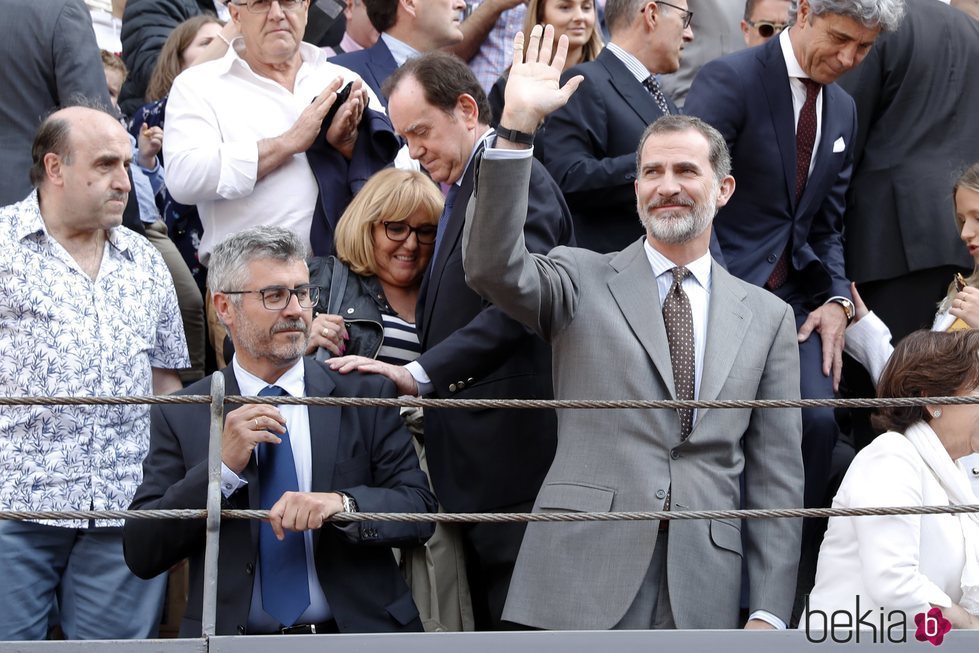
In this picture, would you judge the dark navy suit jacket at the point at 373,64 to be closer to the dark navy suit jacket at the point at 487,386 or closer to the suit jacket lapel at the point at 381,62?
the suit jacket lapel at the point at 381,62

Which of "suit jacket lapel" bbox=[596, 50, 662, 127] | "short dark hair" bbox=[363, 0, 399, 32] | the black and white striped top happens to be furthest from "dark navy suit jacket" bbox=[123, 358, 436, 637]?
"short dark hair" bbox=[363, 0, 399, 32]

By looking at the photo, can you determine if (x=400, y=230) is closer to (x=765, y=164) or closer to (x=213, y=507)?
(x=765, y=164)

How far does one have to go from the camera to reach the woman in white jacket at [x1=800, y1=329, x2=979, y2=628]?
4.12 m

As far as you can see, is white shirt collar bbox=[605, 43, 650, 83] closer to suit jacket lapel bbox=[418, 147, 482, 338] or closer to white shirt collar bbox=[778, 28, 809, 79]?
white shirt collar bbox=[778, 28, 809, 79]

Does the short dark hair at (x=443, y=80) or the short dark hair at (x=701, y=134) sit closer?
the short dark hair at (x=701, y=134)

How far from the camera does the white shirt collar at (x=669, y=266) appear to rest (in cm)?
448

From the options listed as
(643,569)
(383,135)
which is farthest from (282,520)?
(383,135)

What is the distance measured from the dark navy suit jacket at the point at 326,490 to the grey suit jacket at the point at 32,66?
184 cm

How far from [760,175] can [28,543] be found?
111 inches

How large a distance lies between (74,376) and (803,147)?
271 centimetres

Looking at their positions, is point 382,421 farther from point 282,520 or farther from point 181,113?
point 181,113

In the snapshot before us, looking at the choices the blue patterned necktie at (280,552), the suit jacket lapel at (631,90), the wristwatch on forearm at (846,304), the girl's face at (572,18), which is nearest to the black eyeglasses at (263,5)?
the girl's face at (572,18)

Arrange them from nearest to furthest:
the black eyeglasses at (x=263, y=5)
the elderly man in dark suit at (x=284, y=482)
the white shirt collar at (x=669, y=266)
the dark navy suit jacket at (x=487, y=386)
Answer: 1. the elderly man in dark suit at (x=284, y=482)
2. the white shirt collar at (x=669, y=266)
3. the dark navy suit jacket at (x=487, y=386)
4. the black eyeglasses at (x=263, y=5)

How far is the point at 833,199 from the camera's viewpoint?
18.8 feet
